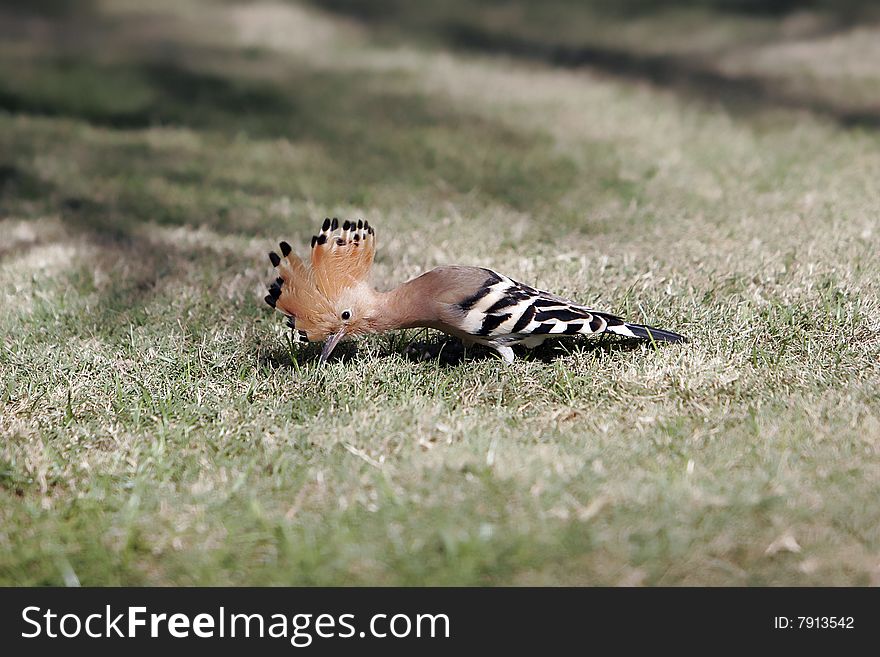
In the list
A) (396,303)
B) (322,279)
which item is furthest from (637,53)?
(322,279)

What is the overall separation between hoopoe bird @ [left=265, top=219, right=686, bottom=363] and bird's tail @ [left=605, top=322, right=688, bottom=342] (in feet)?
0.04

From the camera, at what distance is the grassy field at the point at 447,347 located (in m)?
2.94

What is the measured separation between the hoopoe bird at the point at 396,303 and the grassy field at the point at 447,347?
196 millimetres

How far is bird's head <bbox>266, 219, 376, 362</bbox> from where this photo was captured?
12.0 feet

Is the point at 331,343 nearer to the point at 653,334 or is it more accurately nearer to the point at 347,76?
the point at 653,334

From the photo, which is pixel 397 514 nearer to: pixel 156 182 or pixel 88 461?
pixel 88 461

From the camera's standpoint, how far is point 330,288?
368cm

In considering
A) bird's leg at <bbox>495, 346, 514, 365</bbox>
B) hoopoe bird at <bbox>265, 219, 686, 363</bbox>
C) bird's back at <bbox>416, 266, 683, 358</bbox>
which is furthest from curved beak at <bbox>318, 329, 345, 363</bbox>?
bird's leg at <bbox>495, 346, 514, 365</bbox>

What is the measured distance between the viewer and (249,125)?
8.52m

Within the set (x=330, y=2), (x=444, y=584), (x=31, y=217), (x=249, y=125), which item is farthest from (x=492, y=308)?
(x=330, y=2)

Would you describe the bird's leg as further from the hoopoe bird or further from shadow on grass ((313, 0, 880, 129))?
shadow on grass ((313, 0, 880, 129))

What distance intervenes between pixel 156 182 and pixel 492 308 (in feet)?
13.9

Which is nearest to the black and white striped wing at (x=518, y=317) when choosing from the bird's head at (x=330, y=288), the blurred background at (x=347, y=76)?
the bird's head at (x=330, y=288)

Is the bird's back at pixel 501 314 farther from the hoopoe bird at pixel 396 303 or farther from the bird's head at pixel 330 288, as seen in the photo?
the bird's head at pixel 330 288
